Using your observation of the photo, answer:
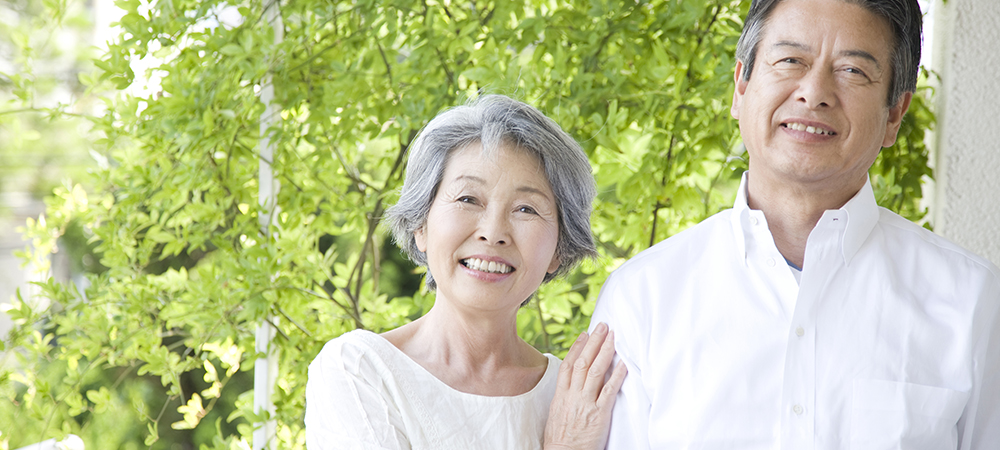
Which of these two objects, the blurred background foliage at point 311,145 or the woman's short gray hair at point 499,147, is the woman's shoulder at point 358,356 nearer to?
the woman's short gray hair at point 499,147

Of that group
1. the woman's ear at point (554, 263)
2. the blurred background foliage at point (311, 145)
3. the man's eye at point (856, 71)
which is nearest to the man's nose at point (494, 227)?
the woman's ear at point (554, 263)

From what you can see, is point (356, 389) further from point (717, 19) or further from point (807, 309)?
point (717, 19)

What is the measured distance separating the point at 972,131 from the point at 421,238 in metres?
1.47

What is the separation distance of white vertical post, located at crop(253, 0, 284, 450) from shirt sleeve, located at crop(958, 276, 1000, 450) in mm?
1729

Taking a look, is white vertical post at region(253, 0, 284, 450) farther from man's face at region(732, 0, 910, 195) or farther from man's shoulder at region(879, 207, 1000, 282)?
man's shoulder at region(879, 207, 1000, 282)


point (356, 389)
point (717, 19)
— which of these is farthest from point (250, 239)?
point (717, 19)

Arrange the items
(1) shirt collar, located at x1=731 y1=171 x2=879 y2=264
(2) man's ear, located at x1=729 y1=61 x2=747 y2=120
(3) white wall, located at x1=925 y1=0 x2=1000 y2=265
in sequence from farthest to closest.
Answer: (3) white wall, located at x1=925 y1=0 x2=1000 y2=265 → (2) man's ear, located at x1=729 y1=61 x2=747 y2=120 → (1) shirt collar, located at x1=731 y1=171 x2=879 y2=264

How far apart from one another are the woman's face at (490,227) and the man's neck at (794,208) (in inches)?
16.9

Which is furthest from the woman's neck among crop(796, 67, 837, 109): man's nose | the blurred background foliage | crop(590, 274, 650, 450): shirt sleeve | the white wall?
the white wall

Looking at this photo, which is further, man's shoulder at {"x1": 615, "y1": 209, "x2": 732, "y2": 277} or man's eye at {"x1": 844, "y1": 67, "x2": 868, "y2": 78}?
man's shoulder at {"x1": 615, "y1": 209, "x2": 732, "y2": 277}

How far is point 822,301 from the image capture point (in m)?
1.40

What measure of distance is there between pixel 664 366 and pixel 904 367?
415mm

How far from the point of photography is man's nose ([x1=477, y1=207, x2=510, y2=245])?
1495 millimetres

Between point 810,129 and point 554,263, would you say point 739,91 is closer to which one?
point 810,129
